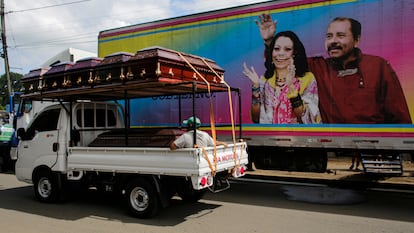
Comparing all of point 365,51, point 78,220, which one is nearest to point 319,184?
point 365,51

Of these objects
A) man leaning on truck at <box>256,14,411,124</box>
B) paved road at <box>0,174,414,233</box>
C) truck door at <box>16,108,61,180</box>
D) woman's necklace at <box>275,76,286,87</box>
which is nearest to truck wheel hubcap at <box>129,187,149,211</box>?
paved road at <box>0,174,414,233</box>

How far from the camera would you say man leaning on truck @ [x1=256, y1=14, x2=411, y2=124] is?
7.39 metres

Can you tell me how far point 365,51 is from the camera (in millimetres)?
7637

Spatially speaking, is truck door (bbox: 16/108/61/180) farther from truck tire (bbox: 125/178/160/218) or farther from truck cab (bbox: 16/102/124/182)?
truck tire (bbox: 125/178/160/218)

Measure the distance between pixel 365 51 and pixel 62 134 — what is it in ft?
20.5

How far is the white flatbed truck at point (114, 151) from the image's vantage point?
625 centimetres

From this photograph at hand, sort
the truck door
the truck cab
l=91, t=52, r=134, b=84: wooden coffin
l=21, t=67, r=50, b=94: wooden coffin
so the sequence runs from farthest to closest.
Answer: l=21, t=67, r=50, b=94: wooden coffin
the truck door
the truck cab
l=91, t=52, r=134, b=84: wooden coffin

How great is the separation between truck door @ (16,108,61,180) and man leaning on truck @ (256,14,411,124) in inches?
218

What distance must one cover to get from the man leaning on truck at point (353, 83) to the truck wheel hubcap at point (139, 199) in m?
4.03

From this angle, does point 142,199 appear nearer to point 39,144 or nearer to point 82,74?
point 82,74

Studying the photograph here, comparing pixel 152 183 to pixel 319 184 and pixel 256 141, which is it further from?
pixel 319 184

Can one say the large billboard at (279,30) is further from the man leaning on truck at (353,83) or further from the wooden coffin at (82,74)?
the wooden coffin at (82,74)

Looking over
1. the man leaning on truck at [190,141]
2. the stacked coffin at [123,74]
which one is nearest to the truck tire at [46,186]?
the stacked coffin at [123,74]

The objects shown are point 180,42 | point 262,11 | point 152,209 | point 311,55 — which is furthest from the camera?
point 180,42
